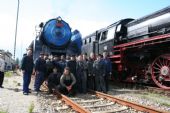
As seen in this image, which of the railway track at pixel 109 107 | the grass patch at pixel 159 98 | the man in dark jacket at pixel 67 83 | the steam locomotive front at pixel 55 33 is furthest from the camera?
the steam locomotive front at pixel 55 33

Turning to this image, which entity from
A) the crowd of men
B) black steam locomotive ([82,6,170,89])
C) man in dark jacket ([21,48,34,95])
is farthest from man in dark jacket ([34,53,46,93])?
black steam locomotive ([82,6,170,89])

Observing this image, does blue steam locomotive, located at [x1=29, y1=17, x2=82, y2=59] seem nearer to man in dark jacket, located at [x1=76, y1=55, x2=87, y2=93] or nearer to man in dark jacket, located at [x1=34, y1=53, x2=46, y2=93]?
man in dark jacket, located at [x1=34, y1=53, x2=46, y2=93]

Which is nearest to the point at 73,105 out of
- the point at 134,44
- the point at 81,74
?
the point at 81,74

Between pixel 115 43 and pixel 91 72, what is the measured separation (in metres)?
3.24

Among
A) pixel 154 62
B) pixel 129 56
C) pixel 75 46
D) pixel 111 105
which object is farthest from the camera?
pixel 75 46

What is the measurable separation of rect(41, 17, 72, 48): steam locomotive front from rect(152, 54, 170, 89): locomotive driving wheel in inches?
207

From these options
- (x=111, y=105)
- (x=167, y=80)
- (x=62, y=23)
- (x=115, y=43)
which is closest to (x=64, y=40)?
(x=62, y=23)

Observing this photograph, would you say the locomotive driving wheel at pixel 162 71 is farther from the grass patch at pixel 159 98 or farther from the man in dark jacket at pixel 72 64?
the man in dark jacket at pixel 72 64

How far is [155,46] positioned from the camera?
1359 cm

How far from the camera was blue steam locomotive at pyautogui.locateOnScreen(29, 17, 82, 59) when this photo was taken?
16453 millimetres

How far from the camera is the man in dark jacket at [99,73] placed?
1369cm

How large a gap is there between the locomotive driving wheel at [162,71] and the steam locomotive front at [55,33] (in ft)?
17.3

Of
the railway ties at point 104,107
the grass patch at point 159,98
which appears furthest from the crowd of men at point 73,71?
the railway ties at point 104,107

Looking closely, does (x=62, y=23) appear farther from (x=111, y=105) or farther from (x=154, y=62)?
(x=111, y=105)
